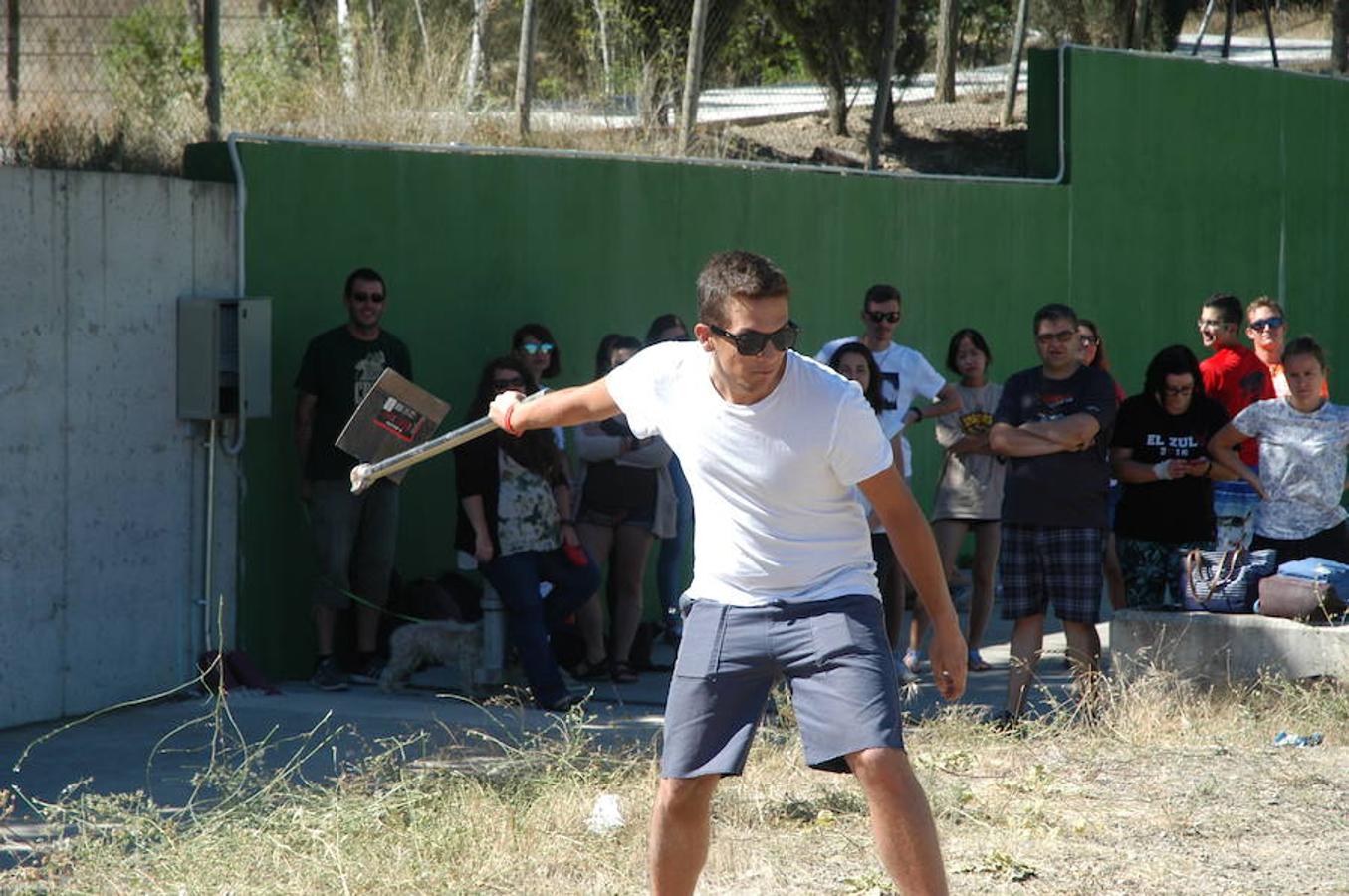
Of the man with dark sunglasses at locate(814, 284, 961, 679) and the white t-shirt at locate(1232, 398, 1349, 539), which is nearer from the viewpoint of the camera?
the white t-shirt at locate(1232, 398, 1349, 539)

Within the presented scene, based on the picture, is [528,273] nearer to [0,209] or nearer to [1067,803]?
[0,209]

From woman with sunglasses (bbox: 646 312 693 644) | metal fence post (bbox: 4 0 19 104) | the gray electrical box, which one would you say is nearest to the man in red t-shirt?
→ woman with sunglasses (bbox: 646 312 693 644)

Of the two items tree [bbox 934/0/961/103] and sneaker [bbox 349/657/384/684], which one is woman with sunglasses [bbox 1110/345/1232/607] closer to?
sneaker [bbox 349/657/384/684]

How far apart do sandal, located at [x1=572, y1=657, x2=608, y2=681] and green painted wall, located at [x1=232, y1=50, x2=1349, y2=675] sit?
3.36 ft

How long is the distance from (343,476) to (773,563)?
4.64 meters

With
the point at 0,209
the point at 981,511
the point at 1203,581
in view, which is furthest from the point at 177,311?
the point at 1203,581

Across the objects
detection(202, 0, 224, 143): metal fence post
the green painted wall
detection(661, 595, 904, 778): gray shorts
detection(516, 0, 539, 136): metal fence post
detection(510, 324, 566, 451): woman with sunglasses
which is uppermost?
detection(516, 0, 539, 136): metal fence post

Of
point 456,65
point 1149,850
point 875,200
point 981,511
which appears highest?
point 456,65

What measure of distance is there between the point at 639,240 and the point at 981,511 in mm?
2660

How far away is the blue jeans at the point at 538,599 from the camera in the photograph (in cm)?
873

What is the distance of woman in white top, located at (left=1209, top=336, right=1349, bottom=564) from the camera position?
8672mm

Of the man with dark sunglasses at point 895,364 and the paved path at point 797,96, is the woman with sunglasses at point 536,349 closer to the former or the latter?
the man with dark sunglasses at point 895,364

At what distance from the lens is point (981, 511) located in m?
9.93

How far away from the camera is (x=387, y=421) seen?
20.3 feet
